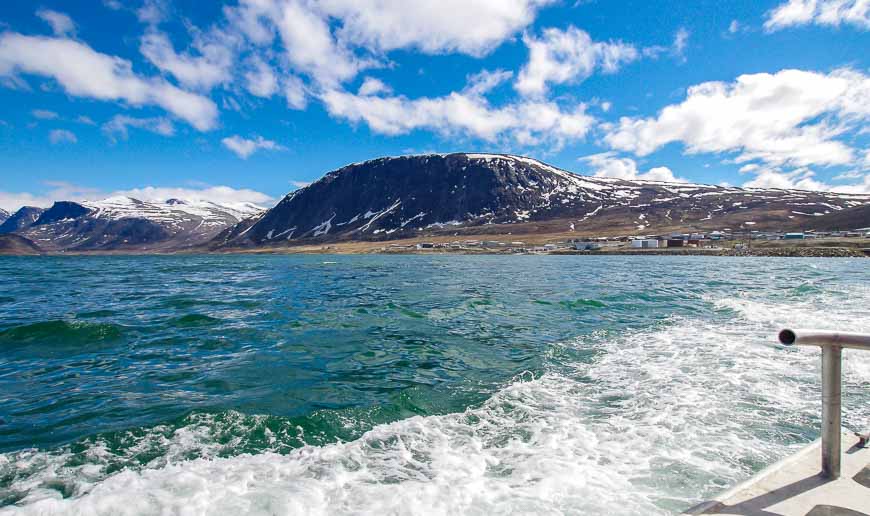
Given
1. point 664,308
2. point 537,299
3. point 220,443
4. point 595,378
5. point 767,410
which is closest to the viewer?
point 220,443

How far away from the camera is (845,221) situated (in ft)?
472

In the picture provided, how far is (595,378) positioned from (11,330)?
22255 millimetres

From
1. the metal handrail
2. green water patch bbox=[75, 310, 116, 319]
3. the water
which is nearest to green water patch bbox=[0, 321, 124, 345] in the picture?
the water

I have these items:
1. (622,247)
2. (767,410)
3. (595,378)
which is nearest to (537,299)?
(595,378)

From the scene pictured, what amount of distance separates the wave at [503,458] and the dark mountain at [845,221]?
176m

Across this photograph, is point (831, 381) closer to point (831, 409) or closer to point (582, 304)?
point (831, 409)

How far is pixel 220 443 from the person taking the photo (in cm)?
751

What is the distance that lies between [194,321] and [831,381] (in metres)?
21.6

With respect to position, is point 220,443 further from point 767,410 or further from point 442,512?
point 767,410

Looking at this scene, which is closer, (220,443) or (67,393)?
(220,443)

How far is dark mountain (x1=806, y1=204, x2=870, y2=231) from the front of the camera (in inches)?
5394

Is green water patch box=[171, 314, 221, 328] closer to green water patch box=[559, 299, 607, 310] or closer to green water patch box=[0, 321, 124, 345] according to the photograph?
green water patch box=[0, 321, 124, 345]

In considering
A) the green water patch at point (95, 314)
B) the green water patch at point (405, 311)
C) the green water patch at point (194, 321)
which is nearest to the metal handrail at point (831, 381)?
the green water patch at point (405, 311)

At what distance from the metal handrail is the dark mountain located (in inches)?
7082
